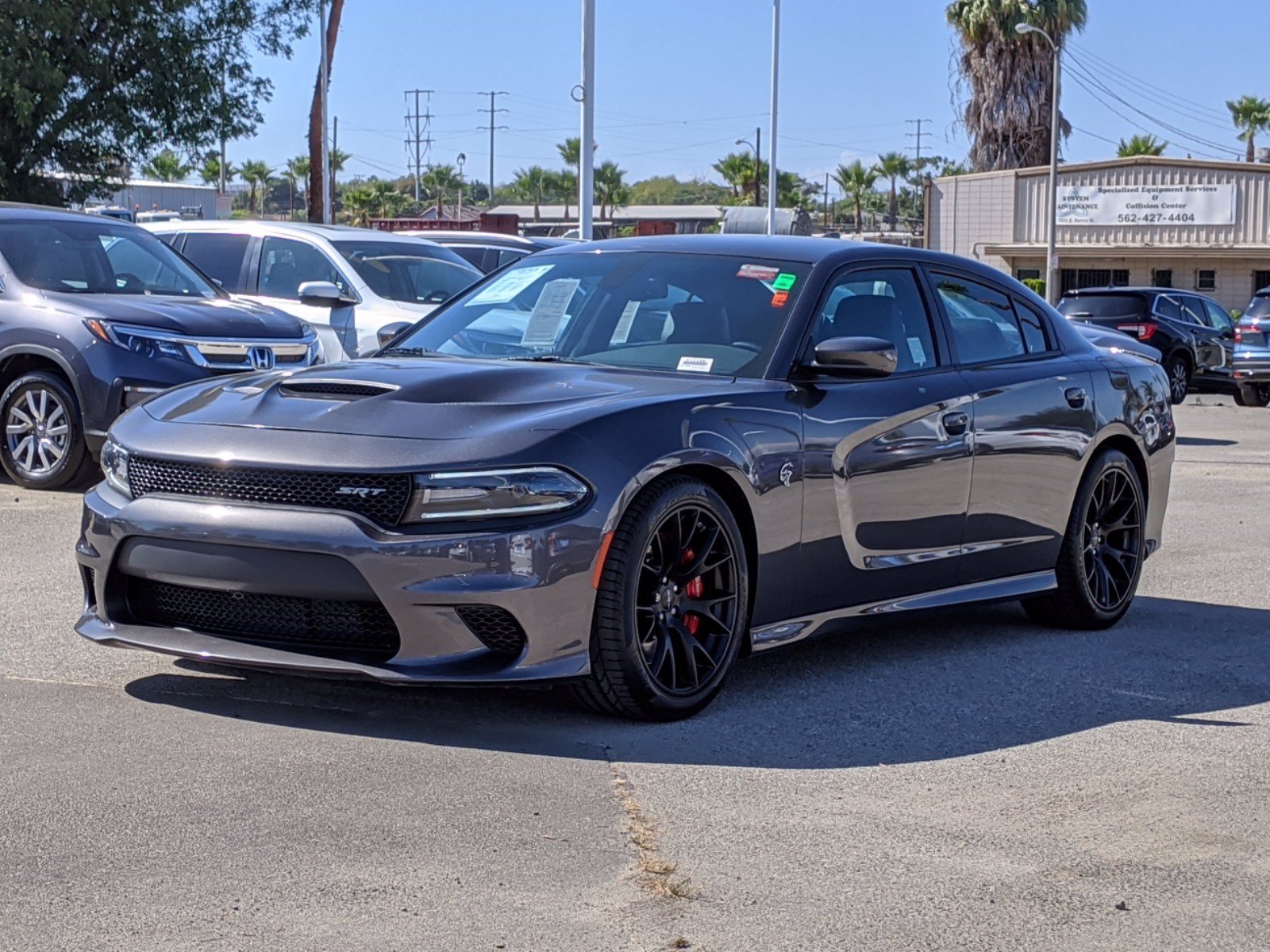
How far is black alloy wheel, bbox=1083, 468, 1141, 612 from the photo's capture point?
24.1 ft

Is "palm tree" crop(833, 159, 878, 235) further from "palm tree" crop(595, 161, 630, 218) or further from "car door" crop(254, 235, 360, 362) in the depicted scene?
"car door" crop(254, 235, 360, 362)

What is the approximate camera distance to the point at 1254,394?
2317cm

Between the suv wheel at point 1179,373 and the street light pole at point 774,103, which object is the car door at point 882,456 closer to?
the suv wheel at point 1179,373

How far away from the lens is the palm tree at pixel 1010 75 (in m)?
55.6

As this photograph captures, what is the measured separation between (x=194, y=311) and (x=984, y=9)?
49246mm

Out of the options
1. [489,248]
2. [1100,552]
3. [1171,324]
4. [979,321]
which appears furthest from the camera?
[1171,324]

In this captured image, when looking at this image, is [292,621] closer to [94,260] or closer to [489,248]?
[94,260]

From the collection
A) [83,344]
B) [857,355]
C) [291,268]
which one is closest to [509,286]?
[857,355]

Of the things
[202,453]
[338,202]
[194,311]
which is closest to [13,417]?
[194,311]

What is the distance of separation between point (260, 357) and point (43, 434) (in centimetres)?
134

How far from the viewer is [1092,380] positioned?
7379mm

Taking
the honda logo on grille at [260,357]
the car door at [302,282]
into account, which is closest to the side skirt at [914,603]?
the honda logo on grille at [260,357]

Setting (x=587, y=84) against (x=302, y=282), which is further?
(x=587, y=84)

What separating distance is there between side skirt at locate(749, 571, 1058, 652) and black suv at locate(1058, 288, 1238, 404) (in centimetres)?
1701
